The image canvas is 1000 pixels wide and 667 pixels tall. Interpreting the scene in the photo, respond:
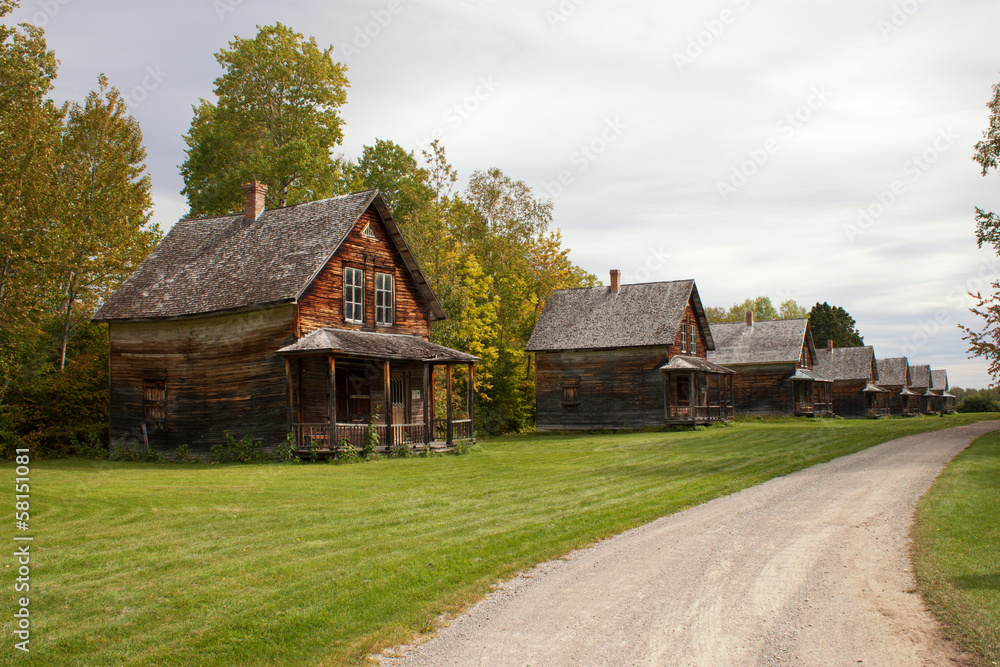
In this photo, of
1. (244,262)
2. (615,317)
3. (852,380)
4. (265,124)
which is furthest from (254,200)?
(852,380)

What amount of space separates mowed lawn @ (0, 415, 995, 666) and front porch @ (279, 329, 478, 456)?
11.8 ft

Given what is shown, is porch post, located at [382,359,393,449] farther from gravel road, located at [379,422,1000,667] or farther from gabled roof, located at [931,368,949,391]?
gabled roof, located at [931,368,949,391]

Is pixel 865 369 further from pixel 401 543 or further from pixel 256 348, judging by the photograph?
pixel 401 543

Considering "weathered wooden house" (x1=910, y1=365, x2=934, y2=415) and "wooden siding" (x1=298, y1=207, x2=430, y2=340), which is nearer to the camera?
"wooden siding" (x1=298, y1=207, x2=430, y2=340)

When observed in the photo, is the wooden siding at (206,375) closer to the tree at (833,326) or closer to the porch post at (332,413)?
the porch post at (332,413)

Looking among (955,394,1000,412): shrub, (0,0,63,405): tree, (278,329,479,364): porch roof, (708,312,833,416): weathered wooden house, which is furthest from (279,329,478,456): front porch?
(955,394,1000,412): shrub

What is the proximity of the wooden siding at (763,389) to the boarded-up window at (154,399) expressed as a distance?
38.9 metres

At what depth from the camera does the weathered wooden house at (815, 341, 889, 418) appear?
64.2 m

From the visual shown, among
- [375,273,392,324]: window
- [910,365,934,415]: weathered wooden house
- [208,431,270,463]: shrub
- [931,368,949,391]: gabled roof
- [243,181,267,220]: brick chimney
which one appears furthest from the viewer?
[931,368,949,391]: gabled roof

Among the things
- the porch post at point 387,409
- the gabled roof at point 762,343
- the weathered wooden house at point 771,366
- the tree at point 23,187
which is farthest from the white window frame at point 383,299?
the gabled roof at point 762,343

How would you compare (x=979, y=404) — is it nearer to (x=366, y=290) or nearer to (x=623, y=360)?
(x=623, y=360)

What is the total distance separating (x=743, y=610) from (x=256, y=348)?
19643 mm

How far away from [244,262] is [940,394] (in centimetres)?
8823

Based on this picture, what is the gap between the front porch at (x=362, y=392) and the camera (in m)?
22.1
